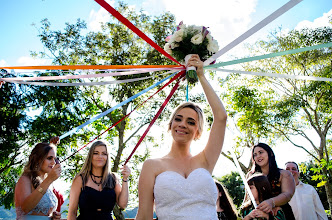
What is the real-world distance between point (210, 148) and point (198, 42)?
1.12 metres

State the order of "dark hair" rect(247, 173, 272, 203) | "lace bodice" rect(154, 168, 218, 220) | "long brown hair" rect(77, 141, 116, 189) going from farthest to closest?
"long brown hair" rect(77, 141, 116, 189), "dark hair" rect(247, 173, 272, 203), "lace bodice" rect(154, 168, 218, 220)

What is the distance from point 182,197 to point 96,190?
1.84 meters

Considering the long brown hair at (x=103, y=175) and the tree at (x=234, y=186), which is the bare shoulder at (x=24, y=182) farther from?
the tree at (x=234, y=186)

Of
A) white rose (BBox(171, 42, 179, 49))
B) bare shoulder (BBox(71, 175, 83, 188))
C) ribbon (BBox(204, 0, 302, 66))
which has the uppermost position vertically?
white rose (BBox(171, 42, 179, 49))

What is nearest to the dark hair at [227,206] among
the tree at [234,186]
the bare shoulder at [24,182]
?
the bare shoulder at [24,182]

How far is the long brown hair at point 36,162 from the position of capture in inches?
121

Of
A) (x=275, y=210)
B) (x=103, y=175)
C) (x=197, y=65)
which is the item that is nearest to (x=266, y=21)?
(x=197, y=65)

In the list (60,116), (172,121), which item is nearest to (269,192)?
(172,121)

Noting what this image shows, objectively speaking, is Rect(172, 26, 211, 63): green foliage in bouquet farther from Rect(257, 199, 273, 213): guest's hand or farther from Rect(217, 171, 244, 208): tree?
Rect(217, 171, 244, 208): tree

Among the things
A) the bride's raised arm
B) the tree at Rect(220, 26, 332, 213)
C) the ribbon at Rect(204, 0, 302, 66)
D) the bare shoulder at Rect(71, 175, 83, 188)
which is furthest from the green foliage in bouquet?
the tree at Rect(220, 26, 332, 213)

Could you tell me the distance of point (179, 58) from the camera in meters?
2.83

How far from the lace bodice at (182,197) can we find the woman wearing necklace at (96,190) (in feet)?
5.42

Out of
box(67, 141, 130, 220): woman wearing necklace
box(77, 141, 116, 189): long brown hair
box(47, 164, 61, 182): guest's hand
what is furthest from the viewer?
box(77, 141, 116, 189): long brown hair

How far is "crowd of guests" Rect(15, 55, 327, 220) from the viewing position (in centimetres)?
Result: 178
